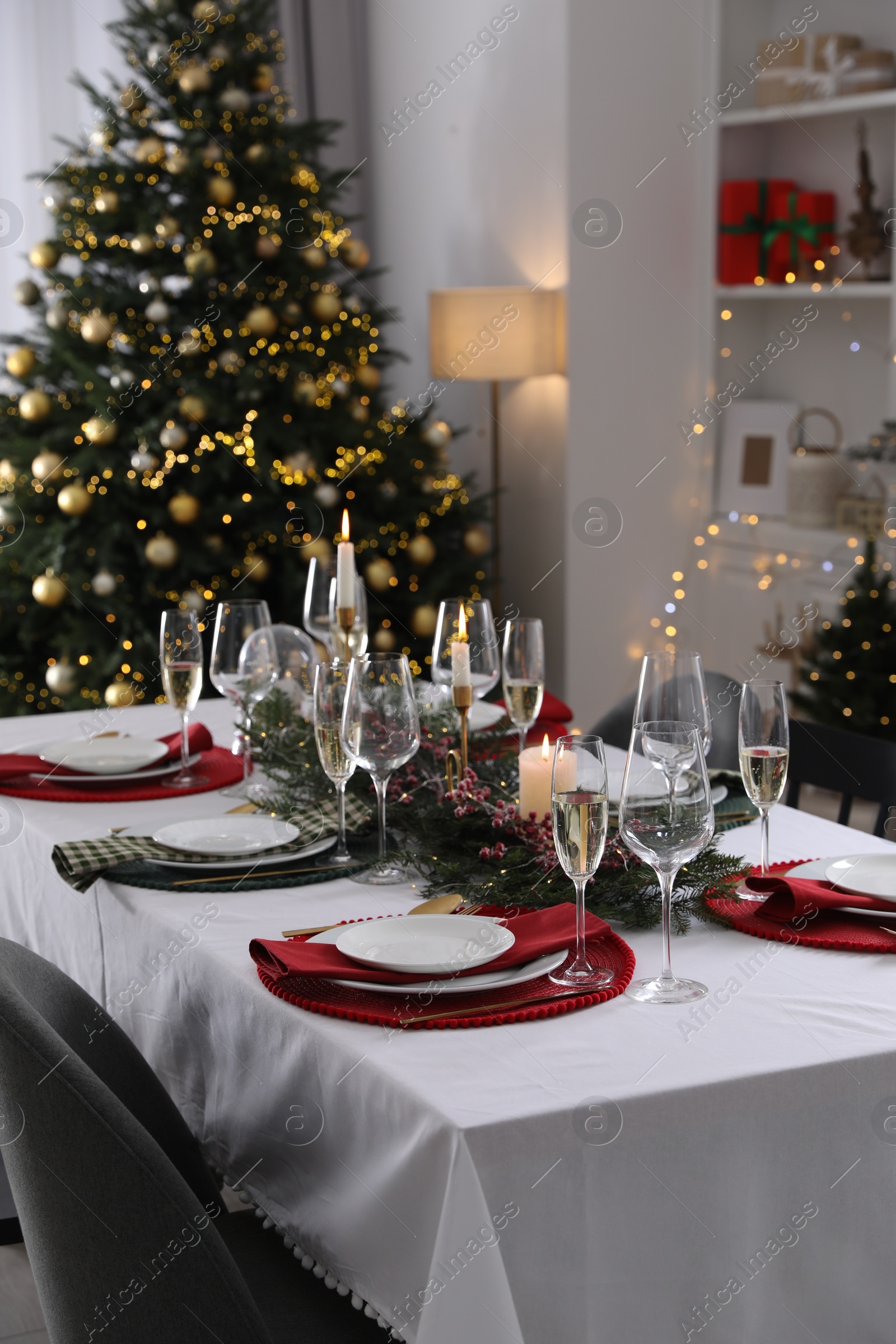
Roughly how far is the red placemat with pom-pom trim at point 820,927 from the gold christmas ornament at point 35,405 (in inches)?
109

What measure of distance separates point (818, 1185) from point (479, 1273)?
296 mm

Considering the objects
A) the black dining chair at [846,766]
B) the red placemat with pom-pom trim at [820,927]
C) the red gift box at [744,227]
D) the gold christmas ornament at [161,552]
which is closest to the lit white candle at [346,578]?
the black dining chair at [846,766]

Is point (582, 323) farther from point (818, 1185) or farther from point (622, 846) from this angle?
point (818, 1185)

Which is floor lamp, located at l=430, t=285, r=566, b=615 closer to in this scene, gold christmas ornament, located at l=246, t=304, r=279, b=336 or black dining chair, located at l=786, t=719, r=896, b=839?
gold christmas ornament, located at l=246, t=304, r=279, b=336

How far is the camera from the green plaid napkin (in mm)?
1591

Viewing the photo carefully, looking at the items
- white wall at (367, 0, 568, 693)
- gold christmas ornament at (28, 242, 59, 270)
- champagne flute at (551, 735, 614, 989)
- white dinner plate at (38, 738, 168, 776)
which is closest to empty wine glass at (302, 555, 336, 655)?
white dinner plate at (38, 738, 168, 776)

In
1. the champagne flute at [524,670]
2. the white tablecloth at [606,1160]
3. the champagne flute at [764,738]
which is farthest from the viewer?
the champagne flute at [524,670]

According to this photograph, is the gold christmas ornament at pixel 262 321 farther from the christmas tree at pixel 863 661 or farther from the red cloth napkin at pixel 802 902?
the red cloth napkin at pixel 802 902

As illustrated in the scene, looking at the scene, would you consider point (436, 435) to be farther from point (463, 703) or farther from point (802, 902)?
point (802, 902)

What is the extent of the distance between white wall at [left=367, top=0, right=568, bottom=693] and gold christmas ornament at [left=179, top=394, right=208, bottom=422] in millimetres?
1215

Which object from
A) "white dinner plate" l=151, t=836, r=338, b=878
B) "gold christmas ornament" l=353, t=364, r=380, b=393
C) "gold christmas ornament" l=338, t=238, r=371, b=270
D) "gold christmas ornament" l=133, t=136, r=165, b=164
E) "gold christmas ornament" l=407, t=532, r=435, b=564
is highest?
"gold christmas ornament" l=133, t=136, r=165, b=164

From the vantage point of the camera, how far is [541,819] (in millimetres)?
1554

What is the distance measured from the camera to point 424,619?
3.89 meters

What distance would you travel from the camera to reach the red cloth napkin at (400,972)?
3.99 ft
